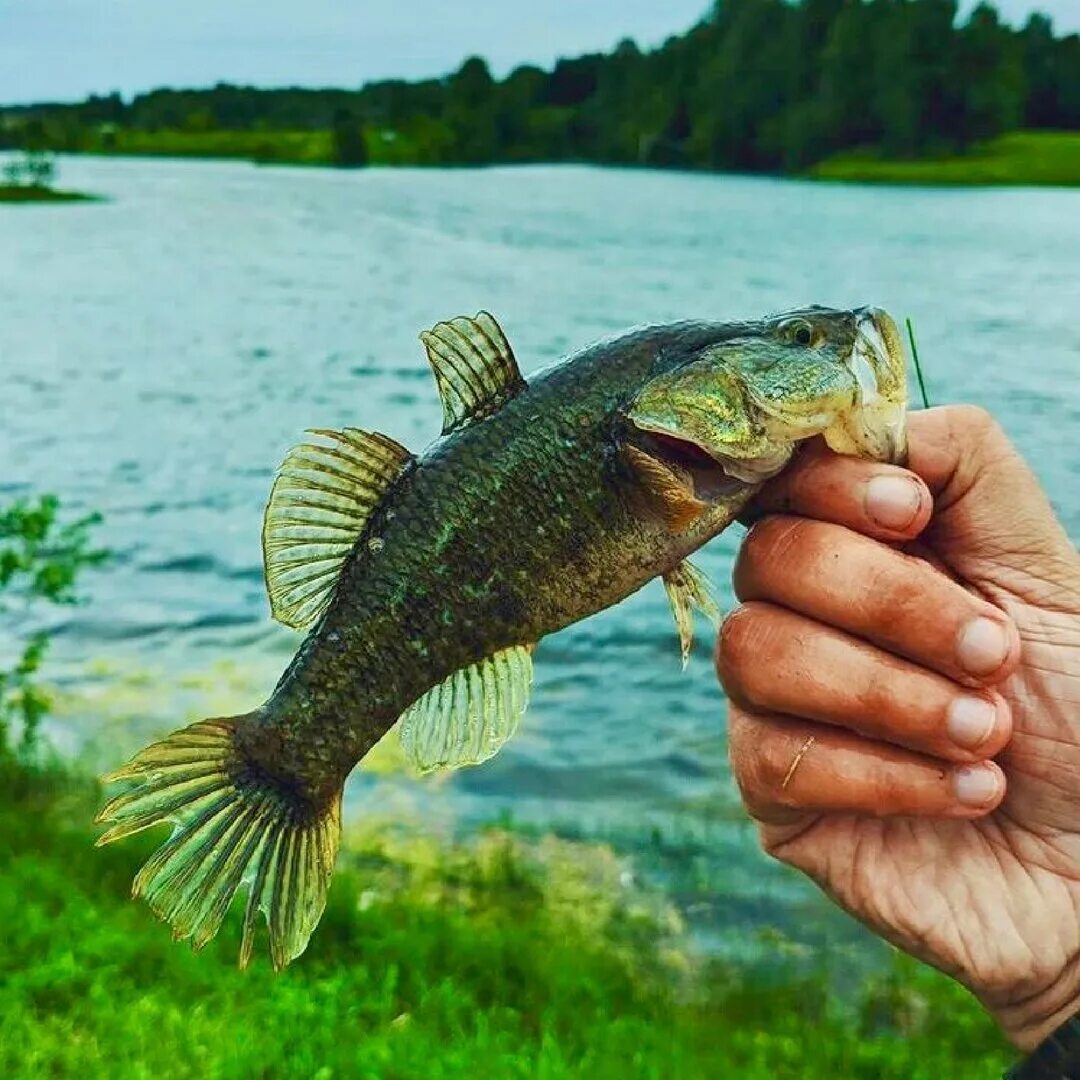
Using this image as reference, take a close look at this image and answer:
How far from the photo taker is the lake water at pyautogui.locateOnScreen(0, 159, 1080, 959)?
1164 centimetres

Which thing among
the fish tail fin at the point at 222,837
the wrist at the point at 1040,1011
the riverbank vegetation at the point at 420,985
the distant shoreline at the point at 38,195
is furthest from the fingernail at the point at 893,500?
the distant shoreline at the point at 38,195

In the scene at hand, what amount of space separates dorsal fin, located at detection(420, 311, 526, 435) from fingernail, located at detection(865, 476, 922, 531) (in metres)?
0.83

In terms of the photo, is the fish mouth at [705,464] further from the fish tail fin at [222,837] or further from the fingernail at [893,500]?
the fish tail fin at [222,837]

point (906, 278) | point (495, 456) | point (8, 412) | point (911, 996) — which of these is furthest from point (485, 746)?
point (906, 278)

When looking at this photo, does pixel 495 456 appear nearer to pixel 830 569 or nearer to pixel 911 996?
pixel 830 569

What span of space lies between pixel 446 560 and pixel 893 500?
100cm

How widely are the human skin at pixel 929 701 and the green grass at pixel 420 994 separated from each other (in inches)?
127

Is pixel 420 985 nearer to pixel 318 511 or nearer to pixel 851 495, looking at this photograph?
pixel 851 495

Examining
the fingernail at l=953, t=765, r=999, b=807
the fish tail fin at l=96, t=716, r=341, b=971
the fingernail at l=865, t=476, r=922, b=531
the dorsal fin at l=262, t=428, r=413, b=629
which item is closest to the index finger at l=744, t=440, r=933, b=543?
the fingernail at l=865, t=476, r=922, b=531

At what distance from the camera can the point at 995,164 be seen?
2667 inches

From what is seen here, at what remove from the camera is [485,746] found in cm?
209

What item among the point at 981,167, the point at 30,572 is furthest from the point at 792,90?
the point at 30,572

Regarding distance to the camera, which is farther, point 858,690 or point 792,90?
point 792,90

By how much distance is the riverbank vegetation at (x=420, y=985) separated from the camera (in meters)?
6.07
